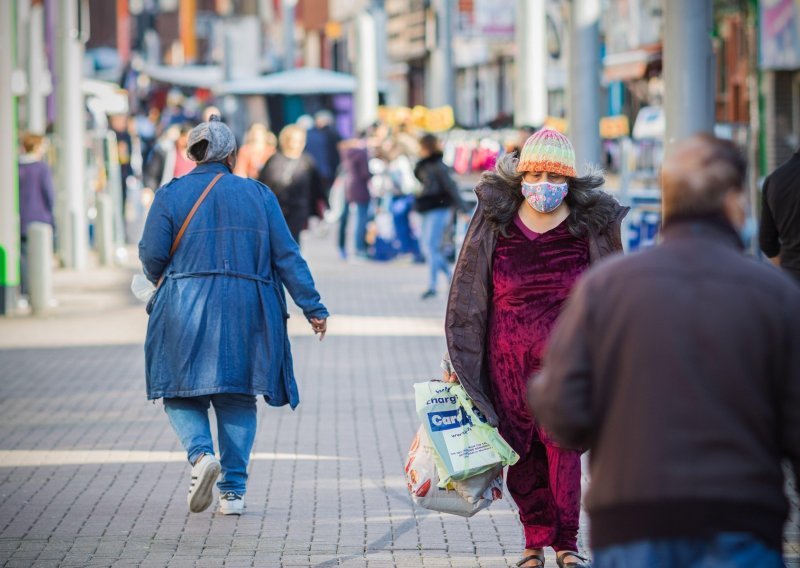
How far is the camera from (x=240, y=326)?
24.0 feet

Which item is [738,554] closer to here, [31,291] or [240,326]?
[240,326]

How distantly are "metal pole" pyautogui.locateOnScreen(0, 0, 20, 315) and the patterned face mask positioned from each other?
10752mm

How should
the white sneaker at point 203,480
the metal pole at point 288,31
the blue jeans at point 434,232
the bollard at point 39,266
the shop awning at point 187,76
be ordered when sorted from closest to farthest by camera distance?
the white sneaker at point 203,480 → the bollard at point 39,266 → the blue jeans at point 434,232 → the metal pole at point 288,31 → the shop awning at point 187,76

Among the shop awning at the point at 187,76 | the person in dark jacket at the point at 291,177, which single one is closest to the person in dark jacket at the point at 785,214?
the person in dark jacket at the point at 291,177

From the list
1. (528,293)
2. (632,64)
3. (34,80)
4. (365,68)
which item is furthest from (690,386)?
(365,68)

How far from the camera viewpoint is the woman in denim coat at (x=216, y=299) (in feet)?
23.9

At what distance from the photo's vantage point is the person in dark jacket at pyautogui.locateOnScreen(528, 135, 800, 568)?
348 centimetres

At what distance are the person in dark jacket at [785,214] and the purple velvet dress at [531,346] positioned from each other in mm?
1865

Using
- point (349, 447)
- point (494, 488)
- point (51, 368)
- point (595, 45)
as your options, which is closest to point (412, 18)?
point (595, 45)

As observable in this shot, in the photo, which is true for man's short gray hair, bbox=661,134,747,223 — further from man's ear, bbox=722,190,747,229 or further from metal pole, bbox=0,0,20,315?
metal pole, bbox=0,0,20,315

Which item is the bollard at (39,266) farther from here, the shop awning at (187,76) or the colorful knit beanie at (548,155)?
the shop awning at (187,76)

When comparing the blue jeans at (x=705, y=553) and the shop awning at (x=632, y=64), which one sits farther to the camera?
the shop awning at (x=632, y=64)

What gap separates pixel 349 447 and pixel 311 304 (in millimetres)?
2191

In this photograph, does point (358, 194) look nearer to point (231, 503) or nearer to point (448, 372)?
point (231, 503)
